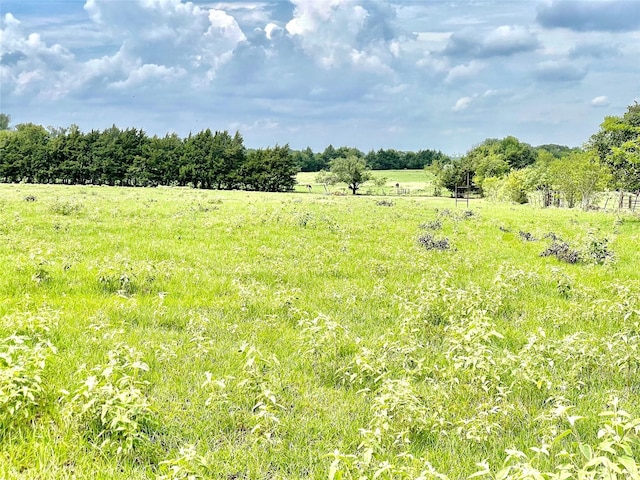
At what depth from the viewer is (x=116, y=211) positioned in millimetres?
25344

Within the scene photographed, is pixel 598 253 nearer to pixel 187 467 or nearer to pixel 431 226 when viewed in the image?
pixel 431 226

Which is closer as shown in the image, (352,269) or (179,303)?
(179,303)

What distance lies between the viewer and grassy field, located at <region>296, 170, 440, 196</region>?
113 m

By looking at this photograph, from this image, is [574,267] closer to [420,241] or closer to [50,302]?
[420,241]

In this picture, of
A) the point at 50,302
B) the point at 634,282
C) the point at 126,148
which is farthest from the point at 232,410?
the point at 126,148

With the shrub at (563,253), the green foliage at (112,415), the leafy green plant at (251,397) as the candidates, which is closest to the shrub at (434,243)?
the shrub at (563,253)

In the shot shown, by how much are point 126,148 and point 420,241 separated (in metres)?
86.4

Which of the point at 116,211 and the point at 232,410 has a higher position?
the point at 116,211

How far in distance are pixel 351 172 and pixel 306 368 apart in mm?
110358

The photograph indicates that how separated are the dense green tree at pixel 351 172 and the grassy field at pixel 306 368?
100849 millimetres

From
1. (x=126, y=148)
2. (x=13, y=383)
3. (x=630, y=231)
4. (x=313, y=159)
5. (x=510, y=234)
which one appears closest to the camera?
(x=13, y=383)

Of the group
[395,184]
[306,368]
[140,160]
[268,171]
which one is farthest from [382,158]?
[306,368]

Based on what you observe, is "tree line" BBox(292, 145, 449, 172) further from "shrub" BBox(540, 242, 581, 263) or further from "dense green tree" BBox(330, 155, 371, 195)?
"shrub" BBox(540, 242, 581, 263)

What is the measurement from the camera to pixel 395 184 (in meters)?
128
